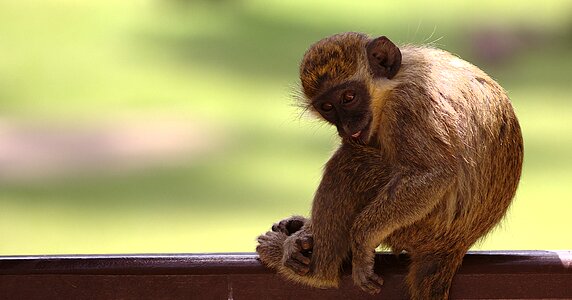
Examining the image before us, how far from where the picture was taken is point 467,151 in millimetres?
4035

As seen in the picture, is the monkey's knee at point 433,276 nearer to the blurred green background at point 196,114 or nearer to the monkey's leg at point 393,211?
the monkey's leg at point 393,211

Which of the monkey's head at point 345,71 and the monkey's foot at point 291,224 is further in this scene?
the monkey's foot at point 291,224

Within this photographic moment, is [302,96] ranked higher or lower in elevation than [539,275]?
higher

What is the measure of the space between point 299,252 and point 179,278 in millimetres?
499

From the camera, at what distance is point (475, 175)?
405cm

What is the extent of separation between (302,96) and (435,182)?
785 mm

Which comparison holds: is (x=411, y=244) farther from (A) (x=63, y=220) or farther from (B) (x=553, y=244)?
(A) (x=63, y=220)

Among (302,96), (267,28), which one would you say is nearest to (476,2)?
(267,28)

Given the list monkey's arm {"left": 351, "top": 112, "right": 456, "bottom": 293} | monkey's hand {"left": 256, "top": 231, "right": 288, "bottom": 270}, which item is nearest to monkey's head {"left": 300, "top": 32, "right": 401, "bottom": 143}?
monkey's arm {"left": 351, "top": 112, "right": 456, "bottom": 293}

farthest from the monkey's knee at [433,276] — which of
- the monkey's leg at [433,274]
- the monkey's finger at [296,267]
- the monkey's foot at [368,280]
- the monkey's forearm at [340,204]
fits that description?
the monkey's finger at [296,267]

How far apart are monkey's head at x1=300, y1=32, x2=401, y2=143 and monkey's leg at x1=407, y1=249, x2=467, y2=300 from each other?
574 mm

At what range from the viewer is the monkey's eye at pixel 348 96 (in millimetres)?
4262

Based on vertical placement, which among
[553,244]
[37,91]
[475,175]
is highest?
[475,175]

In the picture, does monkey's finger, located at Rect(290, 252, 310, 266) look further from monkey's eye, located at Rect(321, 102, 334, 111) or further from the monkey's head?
monkey's eye, located at Rect(321, 102, 334, 111)
